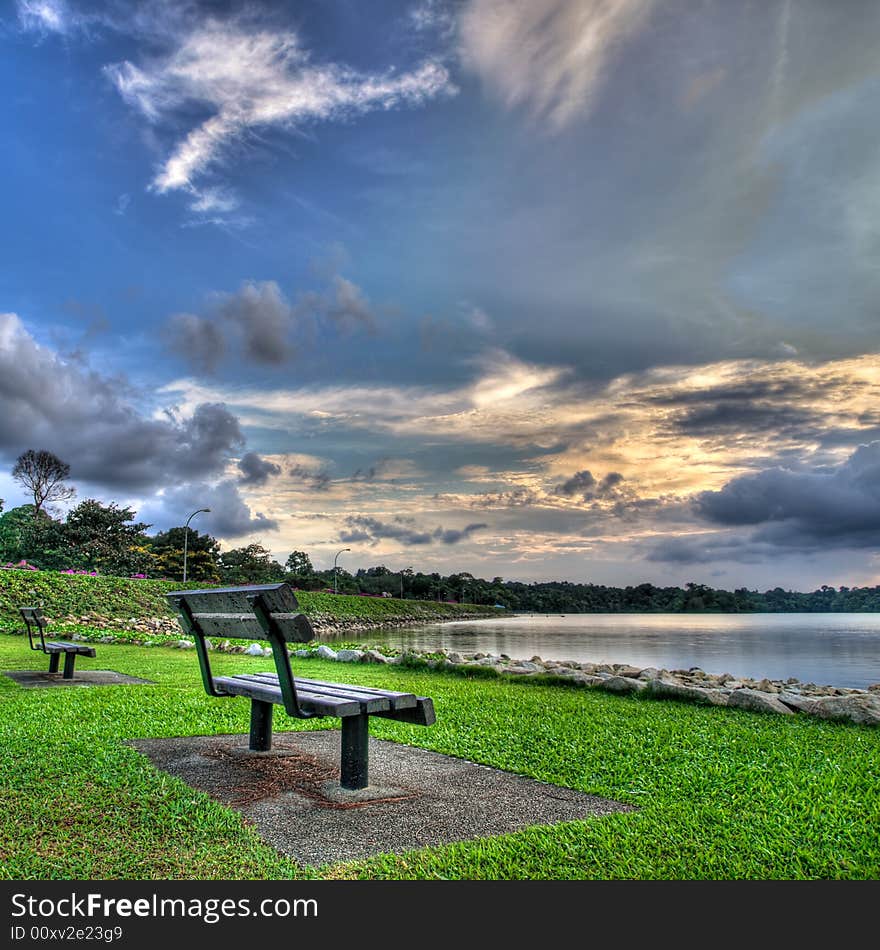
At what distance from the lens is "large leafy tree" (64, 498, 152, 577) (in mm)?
43531

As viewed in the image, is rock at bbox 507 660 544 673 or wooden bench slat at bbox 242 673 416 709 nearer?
wooden bench slat at bbox 242 673 416 709

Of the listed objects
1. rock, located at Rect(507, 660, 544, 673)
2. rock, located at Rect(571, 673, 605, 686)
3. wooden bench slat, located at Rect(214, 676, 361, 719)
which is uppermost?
wooden bench slat, located at Rect(214, 676, 361, 719)

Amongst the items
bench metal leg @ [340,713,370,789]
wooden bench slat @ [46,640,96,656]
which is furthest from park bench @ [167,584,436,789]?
wooden bench slat @ [46,640,96,656]

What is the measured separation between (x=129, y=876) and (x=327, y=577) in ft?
318

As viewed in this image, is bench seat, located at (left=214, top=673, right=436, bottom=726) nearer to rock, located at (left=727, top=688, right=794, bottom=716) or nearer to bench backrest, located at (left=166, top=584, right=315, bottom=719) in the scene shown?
bench backrest, located at (left=166, top=584, right=315, bottom=719)

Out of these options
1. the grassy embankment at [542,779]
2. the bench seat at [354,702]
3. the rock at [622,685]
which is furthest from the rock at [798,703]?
the bench seat at [354,702]

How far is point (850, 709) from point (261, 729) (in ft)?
18.5

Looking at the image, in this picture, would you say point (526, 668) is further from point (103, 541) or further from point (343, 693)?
point (103, 541)

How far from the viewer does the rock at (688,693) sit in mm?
7664

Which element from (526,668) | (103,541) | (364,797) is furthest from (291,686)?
(103,541)

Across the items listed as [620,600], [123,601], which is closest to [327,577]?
[620,600]

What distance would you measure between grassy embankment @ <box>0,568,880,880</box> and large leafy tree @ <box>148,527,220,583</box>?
4766 cm

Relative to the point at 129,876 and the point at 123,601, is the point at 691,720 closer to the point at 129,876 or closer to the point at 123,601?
the point at 129,876

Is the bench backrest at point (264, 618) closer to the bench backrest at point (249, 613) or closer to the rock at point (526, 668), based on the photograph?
the bench backrest at point (249, 613)
